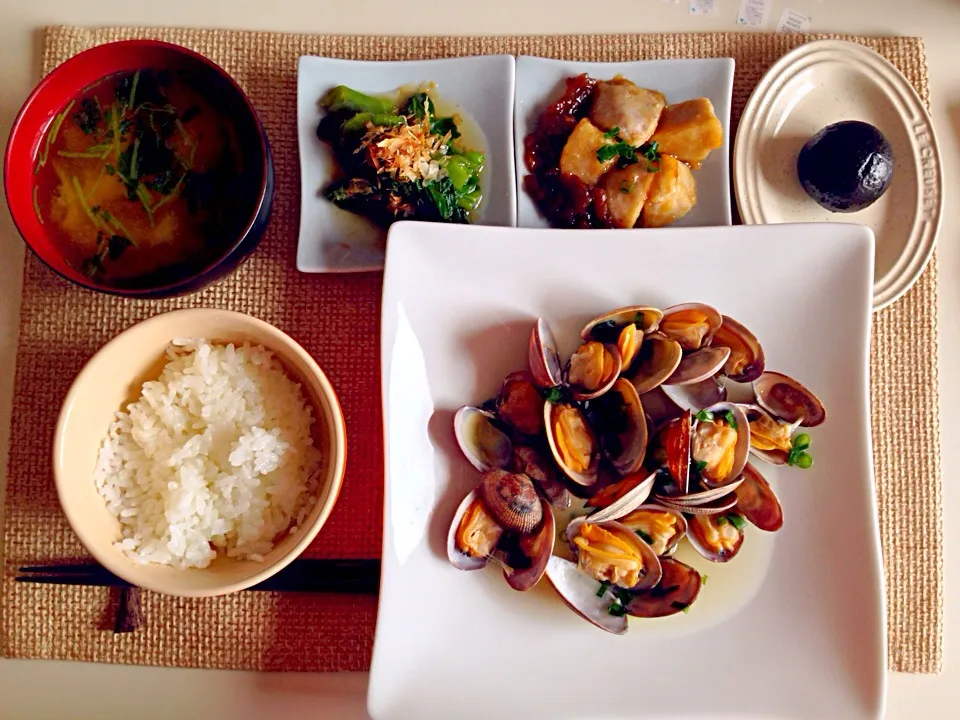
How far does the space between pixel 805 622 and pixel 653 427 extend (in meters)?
0.44

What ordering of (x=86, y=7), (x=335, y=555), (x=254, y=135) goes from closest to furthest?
(x=254, y=135)
(x=335, y=555)
(x=86, y=7)

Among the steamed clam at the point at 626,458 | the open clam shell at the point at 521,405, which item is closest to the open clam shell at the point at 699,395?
the steamed clam at the point at 626,458

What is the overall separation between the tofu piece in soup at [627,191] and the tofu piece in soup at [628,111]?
6cm

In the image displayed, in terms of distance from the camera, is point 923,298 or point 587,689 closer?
point 587,689

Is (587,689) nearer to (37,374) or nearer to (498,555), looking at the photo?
(498,555)

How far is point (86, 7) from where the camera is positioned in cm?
148

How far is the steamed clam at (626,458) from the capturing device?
1237 millimetres

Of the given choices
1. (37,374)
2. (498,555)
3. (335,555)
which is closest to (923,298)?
(498,555)

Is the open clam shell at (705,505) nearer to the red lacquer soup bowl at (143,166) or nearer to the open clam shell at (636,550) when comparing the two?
the open clam shell at (636,550)

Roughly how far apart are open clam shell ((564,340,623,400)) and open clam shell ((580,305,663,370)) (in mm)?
20

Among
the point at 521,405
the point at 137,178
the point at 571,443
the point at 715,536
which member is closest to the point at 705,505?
the point at 715,536

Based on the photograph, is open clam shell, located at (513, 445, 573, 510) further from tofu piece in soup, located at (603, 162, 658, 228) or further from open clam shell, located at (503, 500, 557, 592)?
tofu piece in soup, located at (603, 162, 658, 228)

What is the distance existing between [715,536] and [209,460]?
0.90m

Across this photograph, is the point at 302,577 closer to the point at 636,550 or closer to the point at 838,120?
the point at 636,550
